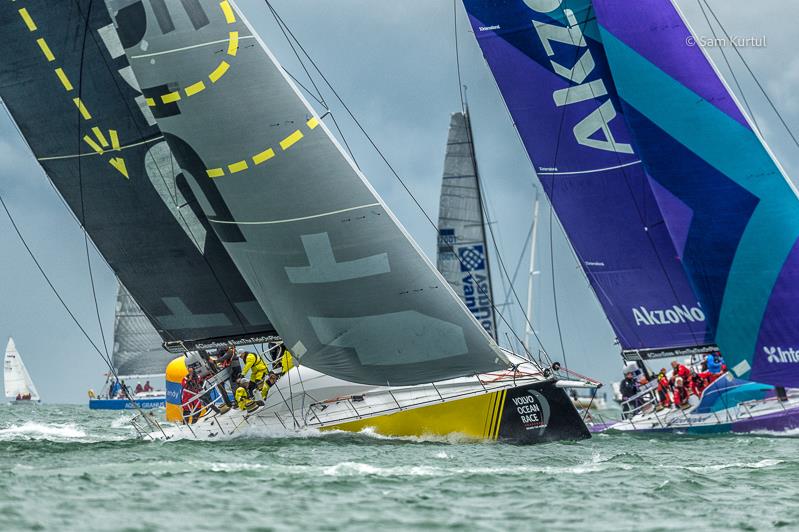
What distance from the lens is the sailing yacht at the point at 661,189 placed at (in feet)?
53.2

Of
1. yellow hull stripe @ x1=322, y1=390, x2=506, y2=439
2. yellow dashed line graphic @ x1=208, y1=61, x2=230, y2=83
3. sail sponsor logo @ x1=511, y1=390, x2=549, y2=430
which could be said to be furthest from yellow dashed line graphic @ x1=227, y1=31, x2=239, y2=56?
sail sponsor logo @ x1=511, y1=390, x2=549, y2=430

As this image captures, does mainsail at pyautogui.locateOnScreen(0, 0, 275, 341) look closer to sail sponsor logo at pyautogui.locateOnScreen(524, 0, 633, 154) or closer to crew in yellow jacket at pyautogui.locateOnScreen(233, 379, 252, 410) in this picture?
crew in yellow jacket at pyautogui.locateOnScreen(233, 379, 252, 410)

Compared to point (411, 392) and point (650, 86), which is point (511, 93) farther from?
point (411, 392)

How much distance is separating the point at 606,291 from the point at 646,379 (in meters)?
2.60

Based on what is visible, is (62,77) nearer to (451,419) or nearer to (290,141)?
(290,141)

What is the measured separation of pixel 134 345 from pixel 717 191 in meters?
37.0

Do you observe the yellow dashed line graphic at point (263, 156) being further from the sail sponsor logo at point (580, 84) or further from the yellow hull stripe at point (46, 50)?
the sail sponsor logo at point (580, 84)

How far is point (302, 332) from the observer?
15.1m

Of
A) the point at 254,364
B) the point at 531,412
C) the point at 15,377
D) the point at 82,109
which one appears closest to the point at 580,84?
the point at 531,412

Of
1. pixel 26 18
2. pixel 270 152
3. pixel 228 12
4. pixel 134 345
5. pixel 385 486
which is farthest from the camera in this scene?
pixel 134 345

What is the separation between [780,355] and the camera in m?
16.1

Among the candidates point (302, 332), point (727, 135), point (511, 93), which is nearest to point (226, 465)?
point (302, 332)

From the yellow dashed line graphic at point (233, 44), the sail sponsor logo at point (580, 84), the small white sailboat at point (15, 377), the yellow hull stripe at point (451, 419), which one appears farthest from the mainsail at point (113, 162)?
the small white sailboat at point (15, 377)

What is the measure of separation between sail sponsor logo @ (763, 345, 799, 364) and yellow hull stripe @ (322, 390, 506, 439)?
4157 mm
